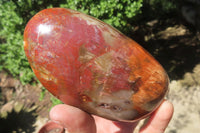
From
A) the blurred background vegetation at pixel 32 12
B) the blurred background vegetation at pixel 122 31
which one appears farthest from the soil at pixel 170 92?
the blurred background vegetation at pixel 32 12

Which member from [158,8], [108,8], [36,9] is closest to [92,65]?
[108,8]

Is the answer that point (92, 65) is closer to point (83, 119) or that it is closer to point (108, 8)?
point (83, 119)

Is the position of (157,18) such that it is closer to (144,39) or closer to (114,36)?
(144,39)

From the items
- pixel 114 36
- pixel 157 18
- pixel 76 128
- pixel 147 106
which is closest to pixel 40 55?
pixel 114 36

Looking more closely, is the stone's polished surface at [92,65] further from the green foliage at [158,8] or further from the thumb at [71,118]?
the green foliage at [158,8]

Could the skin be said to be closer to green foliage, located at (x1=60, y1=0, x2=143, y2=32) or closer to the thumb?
the thumb

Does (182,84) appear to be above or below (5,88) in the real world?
above
